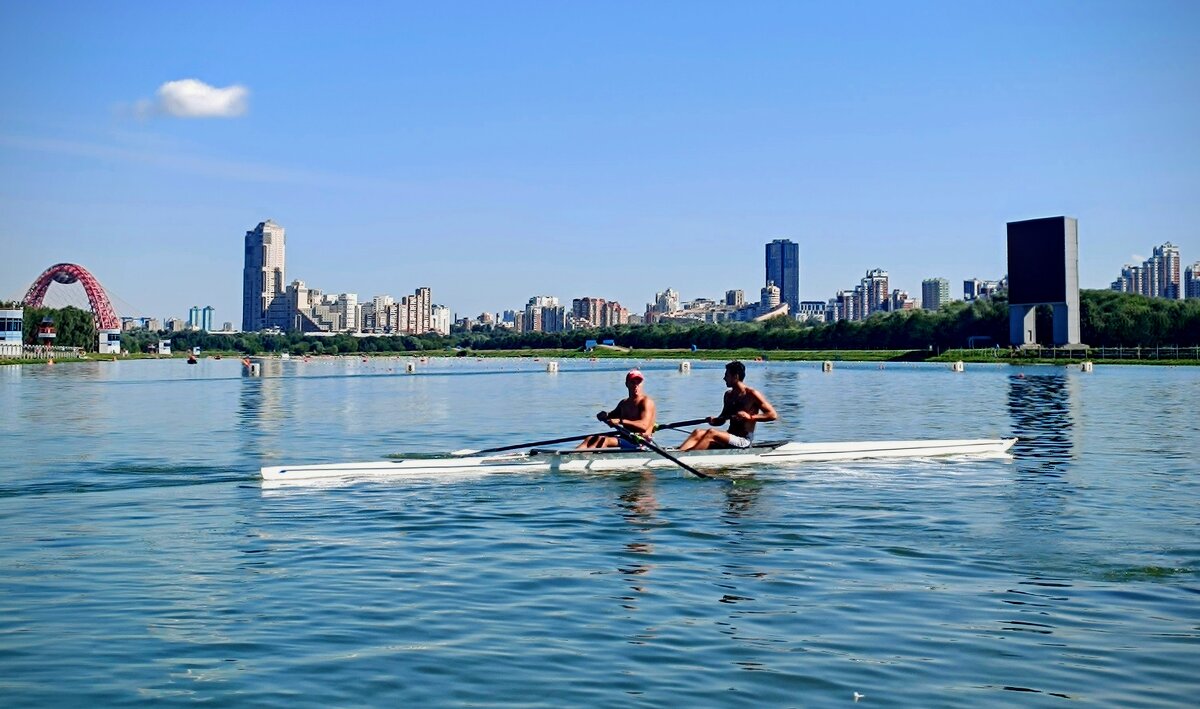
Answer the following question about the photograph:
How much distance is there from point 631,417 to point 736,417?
2.08 meters

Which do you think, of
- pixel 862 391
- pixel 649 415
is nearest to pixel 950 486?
pixel 649 415

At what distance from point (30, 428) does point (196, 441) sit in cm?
806

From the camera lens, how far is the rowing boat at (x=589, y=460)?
60.4ft

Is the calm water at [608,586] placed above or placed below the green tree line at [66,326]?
below

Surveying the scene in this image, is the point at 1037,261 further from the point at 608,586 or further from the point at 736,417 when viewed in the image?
the point at 608,586

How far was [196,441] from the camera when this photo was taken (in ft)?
93.0

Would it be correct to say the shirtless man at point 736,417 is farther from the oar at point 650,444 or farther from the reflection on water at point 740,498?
the reflection on water at point 740,498

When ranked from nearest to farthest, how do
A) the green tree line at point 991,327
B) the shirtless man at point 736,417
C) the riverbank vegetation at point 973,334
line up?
the shirtless man at point 736,417
the riverbank vegetation at point 973,334
the green tree line at point 991,327

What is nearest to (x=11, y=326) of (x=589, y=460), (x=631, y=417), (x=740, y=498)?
(x=631, y=417)

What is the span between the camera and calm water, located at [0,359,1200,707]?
7.64 m

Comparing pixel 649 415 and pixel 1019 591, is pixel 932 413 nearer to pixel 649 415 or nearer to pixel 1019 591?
pixel 649 415

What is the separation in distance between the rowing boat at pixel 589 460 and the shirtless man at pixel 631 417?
628 millimetres

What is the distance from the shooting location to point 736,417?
Result: 2078 centimetres

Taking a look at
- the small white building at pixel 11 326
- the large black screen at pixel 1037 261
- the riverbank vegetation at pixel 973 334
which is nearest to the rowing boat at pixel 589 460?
the riverbank vegetation at pixel 973 334
